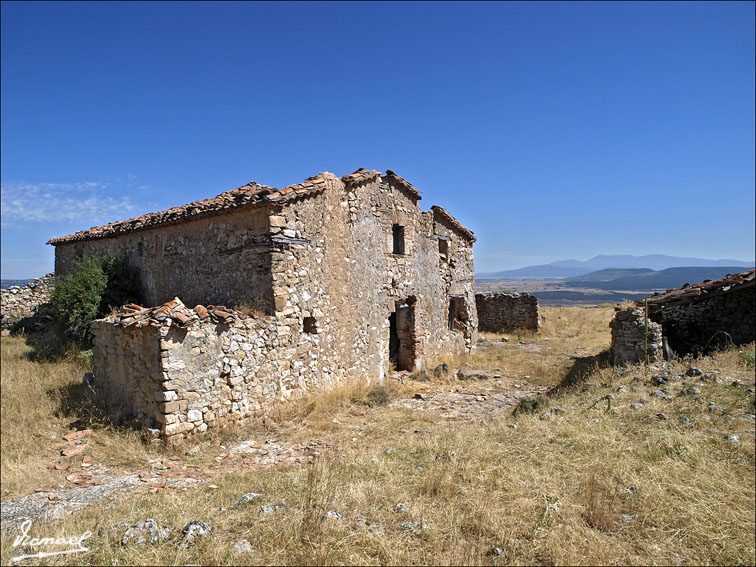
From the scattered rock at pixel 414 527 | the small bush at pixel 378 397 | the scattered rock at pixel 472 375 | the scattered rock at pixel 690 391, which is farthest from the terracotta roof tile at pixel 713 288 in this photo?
the scattered rock at pixel 414 527

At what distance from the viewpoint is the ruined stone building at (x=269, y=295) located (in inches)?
292

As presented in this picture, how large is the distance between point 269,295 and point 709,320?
11.3 m

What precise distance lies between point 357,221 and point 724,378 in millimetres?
8305

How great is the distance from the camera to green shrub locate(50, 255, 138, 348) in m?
11.5

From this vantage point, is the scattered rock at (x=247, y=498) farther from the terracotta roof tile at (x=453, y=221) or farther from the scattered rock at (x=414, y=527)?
the terracotta roof tile at (x=453, y=221)

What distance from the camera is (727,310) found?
11641mm

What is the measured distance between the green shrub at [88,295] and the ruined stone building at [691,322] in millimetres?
13135

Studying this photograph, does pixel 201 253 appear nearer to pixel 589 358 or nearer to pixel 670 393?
pixel 670 393

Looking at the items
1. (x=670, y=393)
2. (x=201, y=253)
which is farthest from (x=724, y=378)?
(x=201, y=253)

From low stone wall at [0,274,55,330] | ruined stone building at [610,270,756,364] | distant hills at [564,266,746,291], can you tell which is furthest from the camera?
distant hills at [564,266,746,291]

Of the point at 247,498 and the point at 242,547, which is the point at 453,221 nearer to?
the point at 247,498

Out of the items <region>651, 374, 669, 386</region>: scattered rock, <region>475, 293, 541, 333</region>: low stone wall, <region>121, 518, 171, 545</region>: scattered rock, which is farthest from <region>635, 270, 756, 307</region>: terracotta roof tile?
<region>121, 518, 171, 545</region>: scattered rock

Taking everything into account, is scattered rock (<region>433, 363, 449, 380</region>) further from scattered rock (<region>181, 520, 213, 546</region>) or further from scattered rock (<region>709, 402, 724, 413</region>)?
scattered rock (<region>181, 520, 213, 546</region>)

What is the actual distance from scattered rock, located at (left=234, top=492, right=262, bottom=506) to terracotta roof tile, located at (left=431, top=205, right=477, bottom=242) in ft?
37.7
